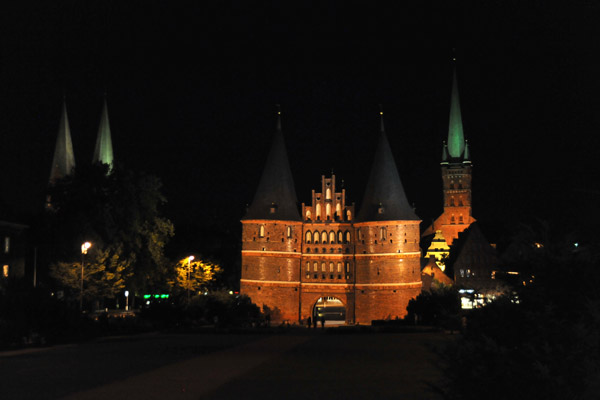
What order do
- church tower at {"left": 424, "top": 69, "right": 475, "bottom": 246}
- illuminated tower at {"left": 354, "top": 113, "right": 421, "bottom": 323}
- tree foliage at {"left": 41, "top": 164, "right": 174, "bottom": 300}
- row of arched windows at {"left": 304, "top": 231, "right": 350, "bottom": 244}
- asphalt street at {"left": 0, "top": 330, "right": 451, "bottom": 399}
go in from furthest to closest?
church tower at {"left": 424, "top": 69, "right": 475, "bottom": 246}
row of arched windows at {"left": 304, "top": 231, "right": 350, "bottom": 244}
illuminated tower at {"left": 354, "top": 113, "right": 421, "bottom": 323}
tree foliage at {"left": 41, "top": 164, "right": 174, "bottom": 300}
asphalt street at {"left": 0, "top": 330, "right": 451, "bottom": 399}

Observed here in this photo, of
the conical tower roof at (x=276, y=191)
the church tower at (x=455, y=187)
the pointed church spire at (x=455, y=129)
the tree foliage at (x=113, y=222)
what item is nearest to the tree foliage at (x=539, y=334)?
the tree foliage at (x=113, y=222)

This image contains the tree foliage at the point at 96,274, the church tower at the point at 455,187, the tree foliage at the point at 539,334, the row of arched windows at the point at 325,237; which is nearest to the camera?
the tree foliage at the point at 539,334

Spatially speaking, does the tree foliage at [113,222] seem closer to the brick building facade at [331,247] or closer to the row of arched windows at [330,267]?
the brick building facade at [331,247]

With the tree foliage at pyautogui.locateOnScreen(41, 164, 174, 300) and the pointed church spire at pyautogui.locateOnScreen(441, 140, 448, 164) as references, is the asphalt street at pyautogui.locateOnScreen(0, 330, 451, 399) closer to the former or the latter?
the tree foliage at pyautogui.locateOnScreen(41, 164, 174, 300)

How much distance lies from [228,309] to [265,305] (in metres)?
28.2

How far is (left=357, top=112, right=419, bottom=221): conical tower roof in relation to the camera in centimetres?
8784

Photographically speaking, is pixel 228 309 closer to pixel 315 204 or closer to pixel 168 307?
pixel 168 307

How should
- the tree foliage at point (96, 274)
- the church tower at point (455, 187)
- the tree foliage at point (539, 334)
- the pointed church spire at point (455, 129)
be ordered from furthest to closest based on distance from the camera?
the church tower at point (455, 187), the pointed church spire at point (455, 129), the tree foliage at point (96, 274), the tree foliage at point (539, 334)

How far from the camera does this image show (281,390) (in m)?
18.8

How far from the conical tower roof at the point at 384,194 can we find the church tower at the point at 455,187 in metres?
65.4

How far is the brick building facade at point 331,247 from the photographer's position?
86.6 metres

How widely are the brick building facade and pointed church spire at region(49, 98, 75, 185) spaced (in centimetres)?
2615

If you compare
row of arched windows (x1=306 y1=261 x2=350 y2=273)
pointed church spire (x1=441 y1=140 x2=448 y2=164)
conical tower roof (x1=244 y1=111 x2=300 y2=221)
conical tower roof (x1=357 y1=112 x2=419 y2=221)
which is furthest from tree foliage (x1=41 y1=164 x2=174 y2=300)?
pointed church spire (x1=441 y1=140 x2=448 y2=164)

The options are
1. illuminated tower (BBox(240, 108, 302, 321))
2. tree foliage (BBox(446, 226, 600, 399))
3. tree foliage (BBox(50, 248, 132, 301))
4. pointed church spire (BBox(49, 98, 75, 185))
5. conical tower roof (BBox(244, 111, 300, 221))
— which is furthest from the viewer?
pointed church spire (BBox(49, 98, 75, 185))
